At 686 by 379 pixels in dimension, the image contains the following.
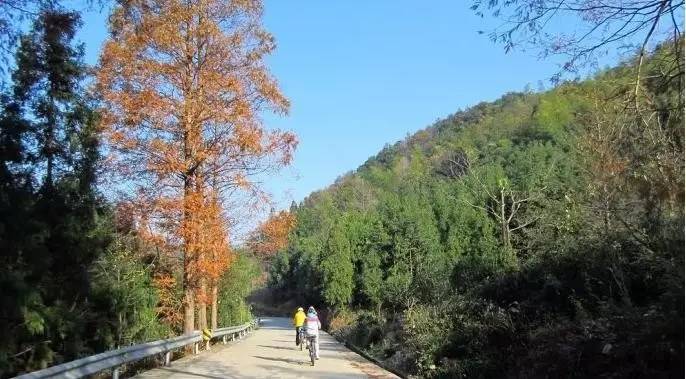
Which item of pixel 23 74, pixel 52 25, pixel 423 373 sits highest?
pixel 23 74

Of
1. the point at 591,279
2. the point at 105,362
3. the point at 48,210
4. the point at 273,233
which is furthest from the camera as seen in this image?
the point at 273,233

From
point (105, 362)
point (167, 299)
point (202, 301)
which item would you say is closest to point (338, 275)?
point (202, 301)

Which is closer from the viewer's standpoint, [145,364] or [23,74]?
[23,74]

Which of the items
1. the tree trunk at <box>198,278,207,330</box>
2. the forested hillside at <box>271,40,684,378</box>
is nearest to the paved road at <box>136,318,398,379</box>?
the forested hillside at <box>271,40,684,378</box>

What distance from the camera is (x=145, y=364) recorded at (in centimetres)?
1667

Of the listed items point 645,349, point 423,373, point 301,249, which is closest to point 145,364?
point 423,373

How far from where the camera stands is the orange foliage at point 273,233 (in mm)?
21953

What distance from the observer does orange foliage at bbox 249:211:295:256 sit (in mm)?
21953

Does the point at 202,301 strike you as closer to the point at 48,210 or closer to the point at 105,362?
the point at 48,210

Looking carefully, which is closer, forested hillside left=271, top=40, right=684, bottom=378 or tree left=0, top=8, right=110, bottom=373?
forested hillside left=271, top=40, right=684, bottom=378

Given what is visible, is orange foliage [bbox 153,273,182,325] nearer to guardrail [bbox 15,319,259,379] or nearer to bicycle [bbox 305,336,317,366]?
guardrail [bbox 15,319,259,379]

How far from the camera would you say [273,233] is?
2205cm

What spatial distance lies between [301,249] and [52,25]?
90.1 m

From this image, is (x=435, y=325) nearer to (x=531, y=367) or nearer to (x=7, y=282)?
(x=531, y=367)
